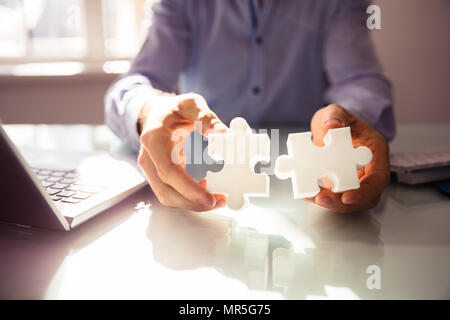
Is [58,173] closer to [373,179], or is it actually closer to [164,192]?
[164,192]

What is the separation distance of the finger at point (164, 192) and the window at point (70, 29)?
1.57 meters

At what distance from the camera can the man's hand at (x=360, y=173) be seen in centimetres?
40

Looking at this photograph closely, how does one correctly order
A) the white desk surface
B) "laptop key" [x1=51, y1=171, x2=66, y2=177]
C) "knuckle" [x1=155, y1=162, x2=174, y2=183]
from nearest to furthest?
the white desk surface → "knuckle" [x1=155, y1=162, x2=174, y2=183] → "laptop key" [x1=51, y1=171, x2=66, y2=177]

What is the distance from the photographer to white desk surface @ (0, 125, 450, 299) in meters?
0.30

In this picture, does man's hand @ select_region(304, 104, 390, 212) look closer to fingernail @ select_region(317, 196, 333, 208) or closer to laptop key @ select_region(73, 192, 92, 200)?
fingernail @ select_region(317, 196, 333, 208)

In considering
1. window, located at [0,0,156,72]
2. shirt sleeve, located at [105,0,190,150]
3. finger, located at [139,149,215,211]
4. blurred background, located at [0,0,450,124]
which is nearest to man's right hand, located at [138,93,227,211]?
finger, located at [139,149,215,211]

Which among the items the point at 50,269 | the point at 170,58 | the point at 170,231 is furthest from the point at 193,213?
the point at 170,58

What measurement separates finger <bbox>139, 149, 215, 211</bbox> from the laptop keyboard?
74 millimetres

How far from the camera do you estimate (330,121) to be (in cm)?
42

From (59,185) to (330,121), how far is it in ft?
1.16
